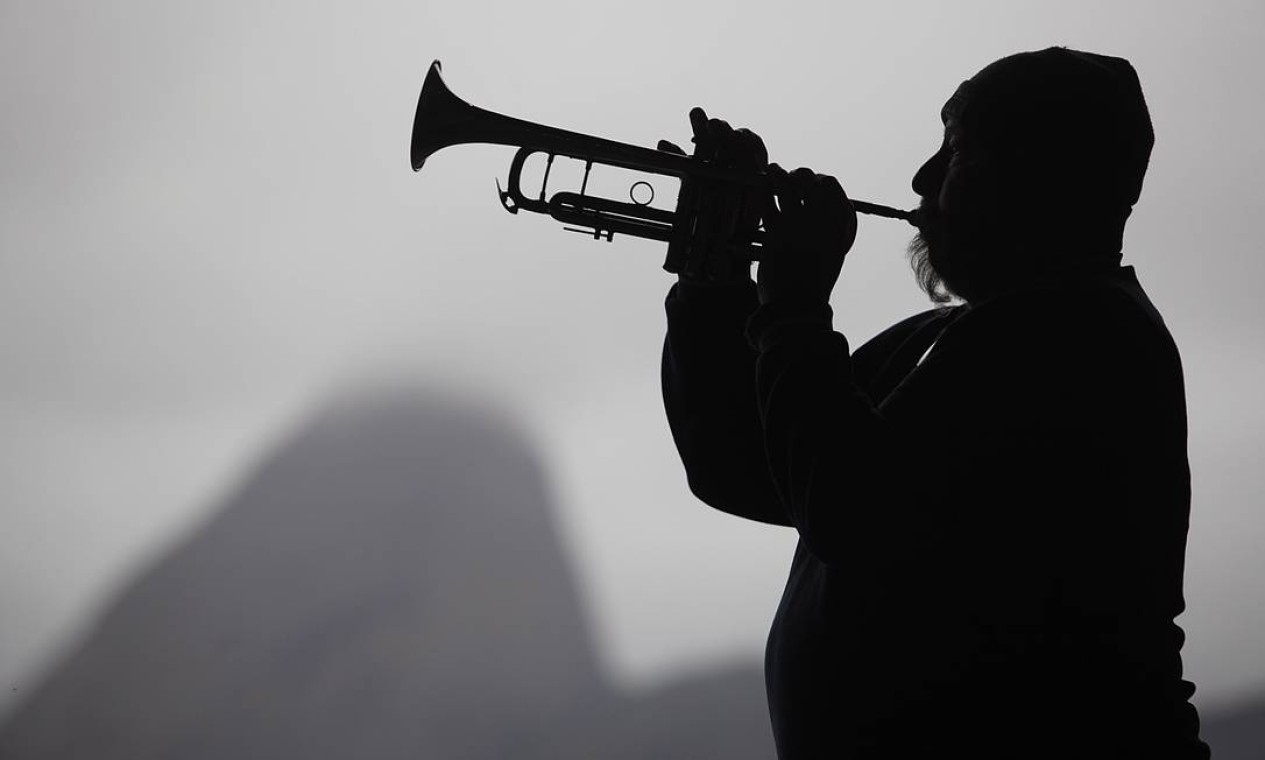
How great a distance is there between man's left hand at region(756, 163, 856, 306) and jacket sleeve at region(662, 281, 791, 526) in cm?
21

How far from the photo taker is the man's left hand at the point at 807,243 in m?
0.93

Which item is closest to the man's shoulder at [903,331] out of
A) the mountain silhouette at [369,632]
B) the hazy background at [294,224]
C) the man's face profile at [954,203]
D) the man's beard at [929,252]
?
the man's beard at [929,252]

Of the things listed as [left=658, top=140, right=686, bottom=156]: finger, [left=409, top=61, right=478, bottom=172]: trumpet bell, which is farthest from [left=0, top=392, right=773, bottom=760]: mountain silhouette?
[left=658, top=140, right=686, bottom=156]: finger

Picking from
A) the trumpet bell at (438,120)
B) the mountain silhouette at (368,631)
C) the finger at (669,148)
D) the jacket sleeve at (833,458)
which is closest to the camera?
the jacket sleeve at (833,458)

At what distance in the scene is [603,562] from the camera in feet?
7.45

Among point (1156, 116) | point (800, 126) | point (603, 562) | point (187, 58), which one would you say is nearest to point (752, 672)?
point (603, 562)

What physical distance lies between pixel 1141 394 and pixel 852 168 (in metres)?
1.44

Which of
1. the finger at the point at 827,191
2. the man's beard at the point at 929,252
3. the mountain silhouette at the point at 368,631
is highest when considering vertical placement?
the finger at the point at 827,191

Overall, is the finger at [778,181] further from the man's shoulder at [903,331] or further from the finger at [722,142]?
the man's shoulder at [903,331]

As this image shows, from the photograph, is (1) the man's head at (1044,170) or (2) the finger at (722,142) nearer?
(1) the man's head at (1044,170)

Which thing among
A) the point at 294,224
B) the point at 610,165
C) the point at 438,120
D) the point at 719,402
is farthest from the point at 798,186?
the point at 294,224

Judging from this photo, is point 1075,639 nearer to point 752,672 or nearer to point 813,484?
point 813,484

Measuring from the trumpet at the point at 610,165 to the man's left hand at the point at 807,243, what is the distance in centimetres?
19

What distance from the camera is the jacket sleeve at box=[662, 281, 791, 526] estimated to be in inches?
46.2
